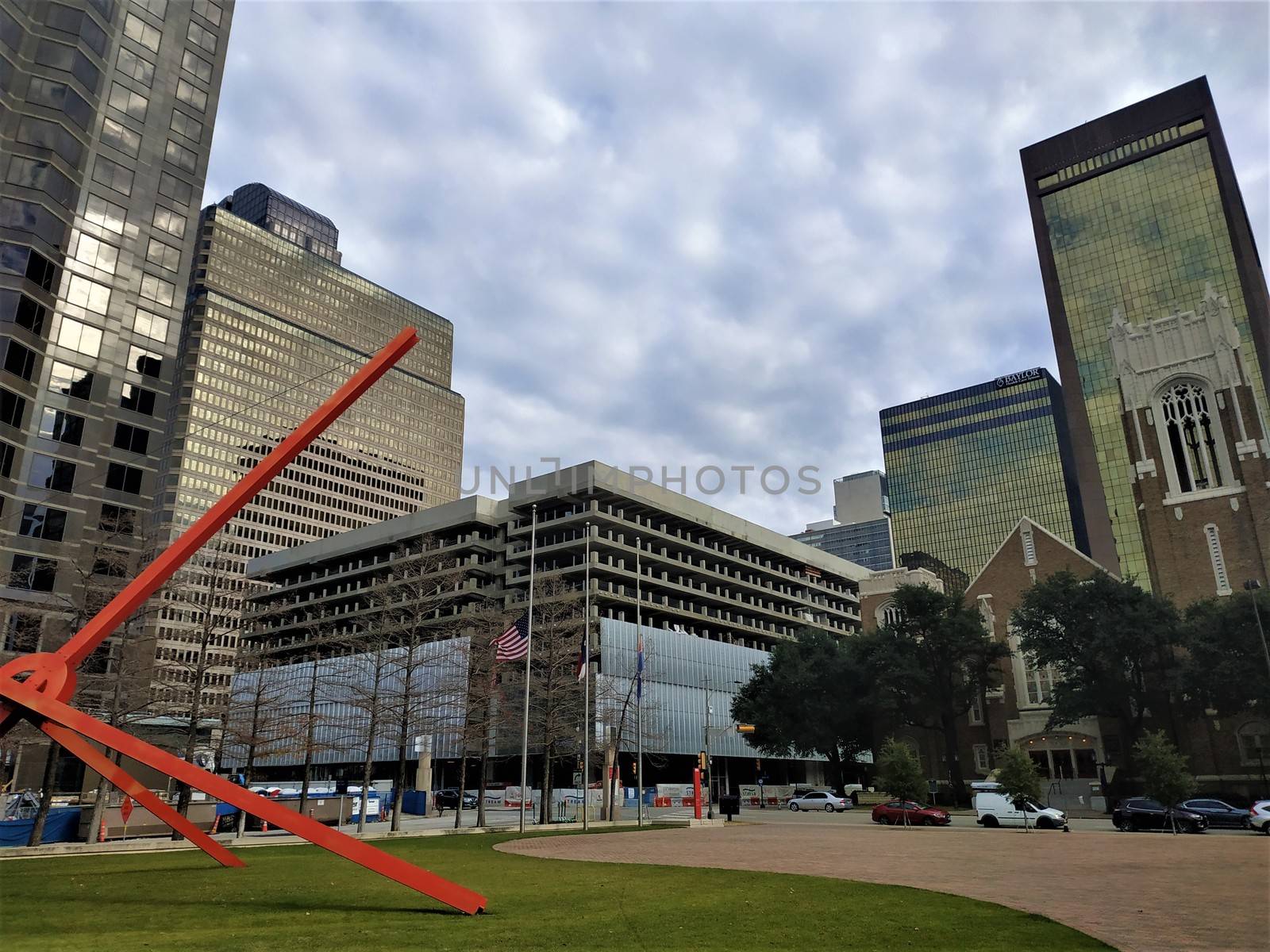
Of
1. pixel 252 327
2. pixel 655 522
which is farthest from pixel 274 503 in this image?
pixel 655 522

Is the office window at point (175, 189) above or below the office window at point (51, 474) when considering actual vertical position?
above

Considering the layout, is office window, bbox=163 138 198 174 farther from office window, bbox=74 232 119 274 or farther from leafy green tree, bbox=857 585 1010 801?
leafy green tree, bbox=857 585 1010 801

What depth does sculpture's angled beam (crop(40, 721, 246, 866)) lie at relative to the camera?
16266 millimetres

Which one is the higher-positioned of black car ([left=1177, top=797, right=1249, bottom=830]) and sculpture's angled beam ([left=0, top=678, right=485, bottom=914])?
→ sculpture's angled beam ([left=0, top=678, right=485, bottom=914])

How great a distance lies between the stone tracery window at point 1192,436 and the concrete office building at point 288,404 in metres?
117

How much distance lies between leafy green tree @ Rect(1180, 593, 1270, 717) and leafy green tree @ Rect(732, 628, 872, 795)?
22.3 metres

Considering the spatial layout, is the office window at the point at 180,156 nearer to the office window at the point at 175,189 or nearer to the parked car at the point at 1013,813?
the office window at the point at 175,189

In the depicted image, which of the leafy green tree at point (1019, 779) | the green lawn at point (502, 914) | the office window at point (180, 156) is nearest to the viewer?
the green lawn at point (502, 914)

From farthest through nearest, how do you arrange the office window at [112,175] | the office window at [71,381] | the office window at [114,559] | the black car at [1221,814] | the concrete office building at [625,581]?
1. the concrete office building at [625,581]
2. the office window at [112,175]
3. the office window at [71,381]
4. the black car at [1221,814]
5. the office window at [114,559]

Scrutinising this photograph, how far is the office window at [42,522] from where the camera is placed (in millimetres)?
51531

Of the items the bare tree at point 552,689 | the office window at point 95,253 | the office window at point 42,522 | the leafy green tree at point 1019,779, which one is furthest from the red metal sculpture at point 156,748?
the office window at point 95,253

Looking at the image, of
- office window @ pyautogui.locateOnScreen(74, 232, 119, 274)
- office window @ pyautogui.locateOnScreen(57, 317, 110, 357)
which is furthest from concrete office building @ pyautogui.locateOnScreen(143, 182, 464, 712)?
office window @ pyautogui.locateOnScreen(74, 232, 119, 274)

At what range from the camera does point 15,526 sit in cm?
5097

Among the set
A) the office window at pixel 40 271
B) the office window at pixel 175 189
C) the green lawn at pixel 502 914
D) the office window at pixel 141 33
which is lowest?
the green lawn at pixel 502 914
